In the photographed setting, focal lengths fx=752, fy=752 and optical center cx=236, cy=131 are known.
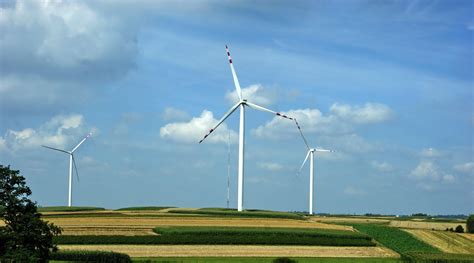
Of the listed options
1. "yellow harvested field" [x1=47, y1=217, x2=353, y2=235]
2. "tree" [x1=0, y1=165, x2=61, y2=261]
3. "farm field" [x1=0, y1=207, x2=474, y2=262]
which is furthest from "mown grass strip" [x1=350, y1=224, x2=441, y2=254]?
"tree" [x1=0, y1=165, x2=61, y2=261]

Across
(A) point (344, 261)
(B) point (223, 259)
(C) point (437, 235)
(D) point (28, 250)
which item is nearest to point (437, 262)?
(A) point (344, 261)

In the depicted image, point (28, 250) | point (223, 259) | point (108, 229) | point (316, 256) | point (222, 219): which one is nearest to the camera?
point (28, 250)

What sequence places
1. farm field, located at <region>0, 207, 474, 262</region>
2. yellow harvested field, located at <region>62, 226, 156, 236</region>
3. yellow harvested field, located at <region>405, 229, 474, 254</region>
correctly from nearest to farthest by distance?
1. farm field, located at <region>0, 207, 474, 262</region>
2. yellow harvested field, located at <region>62, 226, 156, 236</region>
3. yellow harvested field, located at <region>405, 229, 474, 254</region>

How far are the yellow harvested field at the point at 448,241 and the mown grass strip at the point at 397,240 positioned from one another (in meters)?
1.66

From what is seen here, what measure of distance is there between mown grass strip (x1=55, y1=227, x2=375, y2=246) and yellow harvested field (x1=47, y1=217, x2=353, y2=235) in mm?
4632

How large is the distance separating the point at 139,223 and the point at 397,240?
108 ft

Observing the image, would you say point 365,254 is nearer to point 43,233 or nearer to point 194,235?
point 194,235

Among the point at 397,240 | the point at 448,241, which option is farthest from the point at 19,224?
the point at 448,241

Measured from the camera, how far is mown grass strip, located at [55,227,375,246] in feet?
261

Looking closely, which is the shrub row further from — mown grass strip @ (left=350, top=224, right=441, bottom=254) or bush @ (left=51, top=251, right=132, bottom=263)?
bush @ (left=51, top=251, right=132, bottom=263)

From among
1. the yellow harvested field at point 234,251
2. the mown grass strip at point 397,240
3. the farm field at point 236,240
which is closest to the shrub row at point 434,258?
the farm field at point 236,240

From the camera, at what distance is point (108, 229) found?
8656 cm

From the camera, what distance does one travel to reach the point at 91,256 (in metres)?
68.4

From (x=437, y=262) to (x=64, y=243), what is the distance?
3781 cm
